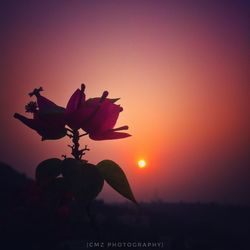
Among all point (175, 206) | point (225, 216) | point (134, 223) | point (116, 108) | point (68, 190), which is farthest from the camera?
point (175, 206)

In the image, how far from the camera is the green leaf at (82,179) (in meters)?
1.17

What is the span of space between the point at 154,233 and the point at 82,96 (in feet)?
65.9

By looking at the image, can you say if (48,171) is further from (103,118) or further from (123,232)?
(123,232)

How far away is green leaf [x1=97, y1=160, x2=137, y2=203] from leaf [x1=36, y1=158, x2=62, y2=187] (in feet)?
0.51

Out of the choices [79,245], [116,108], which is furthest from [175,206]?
[116,108]

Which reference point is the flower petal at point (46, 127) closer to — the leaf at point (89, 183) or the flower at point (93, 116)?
the flower at point (93, 116)

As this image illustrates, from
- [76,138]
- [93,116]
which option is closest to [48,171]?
[76,138]

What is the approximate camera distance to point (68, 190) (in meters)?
1.24

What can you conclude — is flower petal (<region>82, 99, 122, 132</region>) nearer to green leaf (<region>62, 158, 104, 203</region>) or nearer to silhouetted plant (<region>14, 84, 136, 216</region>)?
silhouetted plant (<region>14, 84, 136, 216</region>)

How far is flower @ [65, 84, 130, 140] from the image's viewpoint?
4.54 feet

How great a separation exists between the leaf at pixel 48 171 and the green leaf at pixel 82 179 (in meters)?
0.07

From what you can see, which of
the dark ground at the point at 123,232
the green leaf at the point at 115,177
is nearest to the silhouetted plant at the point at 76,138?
the green leaf at the point at 115,177

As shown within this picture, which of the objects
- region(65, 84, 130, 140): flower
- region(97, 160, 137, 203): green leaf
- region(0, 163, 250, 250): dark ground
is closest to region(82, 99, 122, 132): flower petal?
region(65, 84, 130, 140): flower

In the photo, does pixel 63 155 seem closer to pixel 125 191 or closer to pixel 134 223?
pixel 125 191
